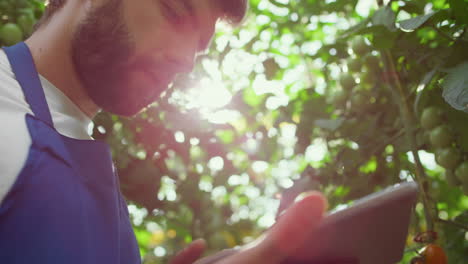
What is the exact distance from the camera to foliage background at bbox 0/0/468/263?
1350 mm

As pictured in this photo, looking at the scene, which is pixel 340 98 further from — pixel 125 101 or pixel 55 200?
pixel 55 200

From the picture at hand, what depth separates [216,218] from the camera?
2.17 metres

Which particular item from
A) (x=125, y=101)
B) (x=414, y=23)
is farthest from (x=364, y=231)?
(x=125, y=101)

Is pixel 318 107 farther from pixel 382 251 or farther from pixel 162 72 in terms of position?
pixel 382 251

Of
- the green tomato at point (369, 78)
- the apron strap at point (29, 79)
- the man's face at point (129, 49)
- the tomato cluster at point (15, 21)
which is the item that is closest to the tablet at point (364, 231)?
the apron strap at point (29, 79)

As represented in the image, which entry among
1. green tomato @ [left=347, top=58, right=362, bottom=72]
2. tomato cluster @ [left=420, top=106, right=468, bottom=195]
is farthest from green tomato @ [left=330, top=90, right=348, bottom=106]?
tomato cluster @ [left=420, top=106, right=468, bottom=195]

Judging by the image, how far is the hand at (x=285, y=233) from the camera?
708mm

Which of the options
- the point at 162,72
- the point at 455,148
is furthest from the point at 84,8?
the point at 455,148

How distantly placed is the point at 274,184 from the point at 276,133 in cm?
66

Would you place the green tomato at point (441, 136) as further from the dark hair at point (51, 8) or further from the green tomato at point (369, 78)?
the dark hair at point (51, 8)

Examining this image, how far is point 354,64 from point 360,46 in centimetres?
9

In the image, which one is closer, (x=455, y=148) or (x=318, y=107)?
(x=455, y=148)

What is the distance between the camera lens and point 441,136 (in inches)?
53.7

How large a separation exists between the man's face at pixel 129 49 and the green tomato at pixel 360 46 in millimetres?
690
